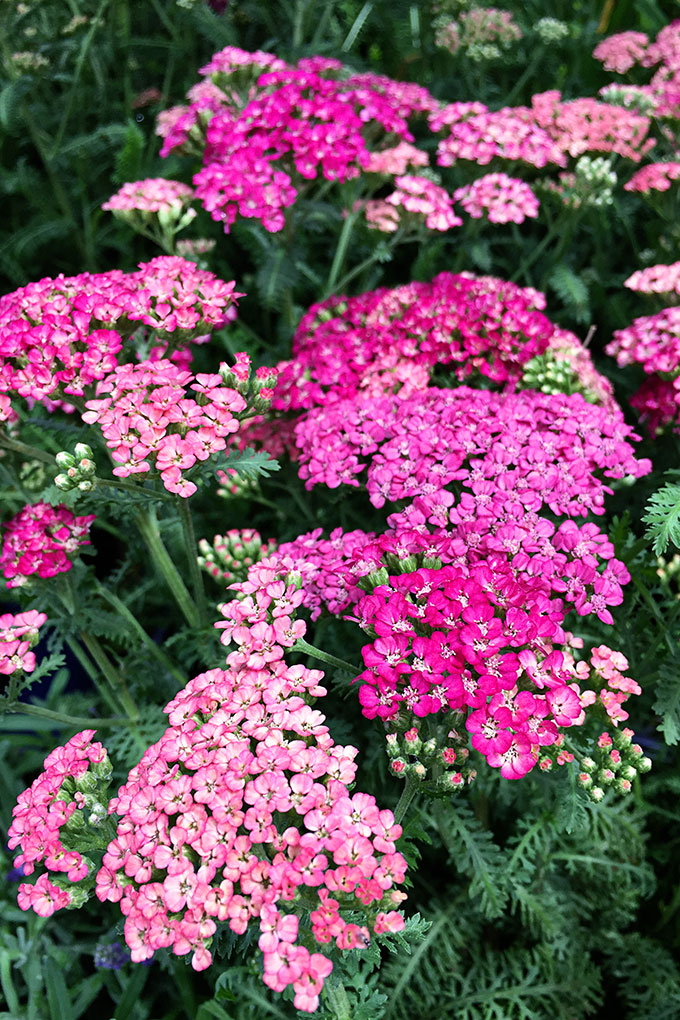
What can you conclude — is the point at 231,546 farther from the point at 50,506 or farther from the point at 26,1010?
the point at 26,1010

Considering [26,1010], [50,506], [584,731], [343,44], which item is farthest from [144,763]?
[343,44]

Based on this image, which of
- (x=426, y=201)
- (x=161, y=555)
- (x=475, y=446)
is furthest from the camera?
(x=426, y=201)

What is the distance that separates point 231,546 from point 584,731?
35.1 inches

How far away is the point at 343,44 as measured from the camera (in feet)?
10.1

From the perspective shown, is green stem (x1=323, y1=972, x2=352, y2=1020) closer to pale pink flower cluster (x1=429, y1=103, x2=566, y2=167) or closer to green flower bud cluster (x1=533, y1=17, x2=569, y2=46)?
pale pink flower cluster (x1=429, y1=103, x2=566, y2=167)

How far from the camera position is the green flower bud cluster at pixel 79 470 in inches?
55.1

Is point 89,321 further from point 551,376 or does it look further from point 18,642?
point 551,376

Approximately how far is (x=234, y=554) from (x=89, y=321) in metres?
0.61

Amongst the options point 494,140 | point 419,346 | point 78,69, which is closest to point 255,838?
point 419,346

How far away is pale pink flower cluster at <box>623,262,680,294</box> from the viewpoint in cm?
216

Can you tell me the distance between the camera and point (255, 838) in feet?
3.57

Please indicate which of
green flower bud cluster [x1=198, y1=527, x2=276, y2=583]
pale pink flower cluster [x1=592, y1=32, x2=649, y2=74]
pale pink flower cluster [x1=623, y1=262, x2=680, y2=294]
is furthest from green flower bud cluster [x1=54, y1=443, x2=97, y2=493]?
pale pink flower cluster [x1=592, y1=32, x2=649, y2=74]

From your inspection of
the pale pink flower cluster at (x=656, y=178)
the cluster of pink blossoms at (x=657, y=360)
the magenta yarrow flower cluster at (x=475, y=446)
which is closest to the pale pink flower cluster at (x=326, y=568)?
the magenta yarrow flower cluster at (x=475, y=446)

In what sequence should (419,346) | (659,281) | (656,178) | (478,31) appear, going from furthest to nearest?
(478,31) → (656,178) → (659,281) → (419,346)
